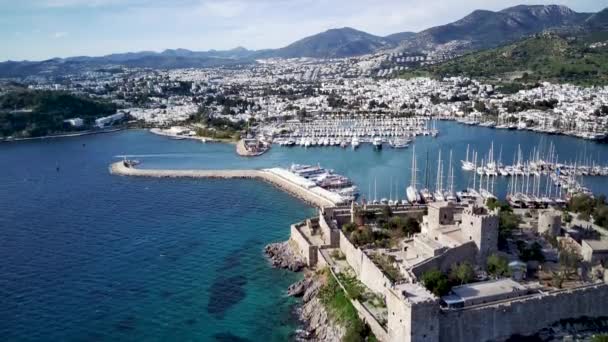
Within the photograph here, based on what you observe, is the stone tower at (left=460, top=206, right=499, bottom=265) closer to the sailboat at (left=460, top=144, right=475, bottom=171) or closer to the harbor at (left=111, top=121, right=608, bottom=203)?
the harbor at (left=111, top=121, right=608, bottom=203)

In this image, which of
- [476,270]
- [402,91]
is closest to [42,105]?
[402,91]

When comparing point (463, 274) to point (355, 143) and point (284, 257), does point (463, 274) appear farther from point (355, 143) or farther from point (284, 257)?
point (355, 143)

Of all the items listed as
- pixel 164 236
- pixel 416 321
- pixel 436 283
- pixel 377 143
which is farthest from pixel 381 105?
pixel 416 321

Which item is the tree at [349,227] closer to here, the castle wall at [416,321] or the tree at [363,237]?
the tree at [363,237]

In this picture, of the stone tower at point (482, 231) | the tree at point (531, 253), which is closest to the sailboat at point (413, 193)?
the tree at point (531, 253)

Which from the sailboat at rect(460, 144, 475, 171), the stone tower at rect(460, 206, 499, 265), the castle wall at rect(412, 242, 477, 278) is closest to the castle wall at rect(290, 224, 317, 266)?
the castle wall at rect(412, 242, 477, 278)

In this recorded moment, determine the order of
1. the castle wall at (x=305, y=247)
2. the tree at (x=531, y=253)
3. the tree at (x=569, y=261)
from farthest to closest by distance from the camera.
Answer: the castle wall at (x=305, y=247)
the tree at (x=531, y=253)
the tree at (x=569, y=261)

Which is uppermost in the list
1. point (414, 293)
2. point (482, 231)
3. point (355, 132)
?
point (482, 231)
